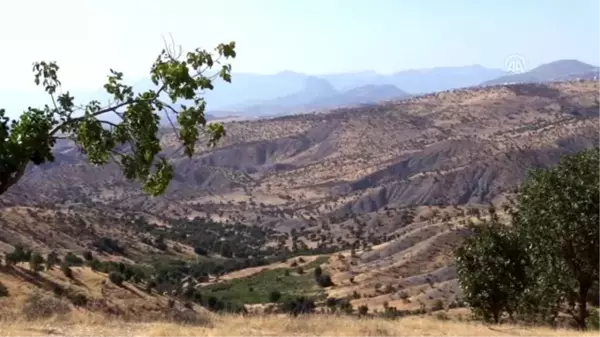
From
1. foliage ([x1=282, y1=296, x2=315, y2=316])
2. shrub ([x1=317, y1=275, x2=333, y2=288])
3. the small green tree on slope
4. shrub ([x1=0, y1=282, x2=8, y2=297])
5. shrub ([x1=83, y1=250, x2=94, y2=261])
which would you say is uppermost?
the small green tree on slope

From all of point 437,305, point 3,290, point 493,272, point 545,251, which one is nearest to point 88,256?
point 437,305

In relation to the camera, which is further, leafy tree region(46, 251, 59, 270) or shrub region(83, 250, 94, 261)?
shrub region(83, 250, 94, 261)

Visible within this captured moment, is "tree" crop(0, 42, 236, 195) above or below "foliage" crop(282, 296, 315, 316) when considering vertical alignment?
above

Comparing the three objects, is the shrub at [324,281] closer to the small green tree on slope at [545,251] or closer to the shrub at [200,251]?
the shrub at [200,251]

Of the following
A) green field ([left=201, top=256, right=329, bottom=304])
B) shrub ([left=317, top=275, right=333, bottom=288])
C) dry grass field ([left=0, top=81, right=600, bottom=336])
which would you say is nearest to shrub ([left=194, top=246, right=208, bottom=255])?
dry grass field ([left=0, top=81, right=600, bottom=336])

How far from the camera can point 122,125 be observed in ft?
42.6

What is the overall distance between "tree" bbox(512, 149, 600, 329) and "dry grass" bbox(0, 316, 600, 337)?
5160 mm

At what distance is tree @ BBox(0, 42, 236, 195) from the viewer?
12.4m

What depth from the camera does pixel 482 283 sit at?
27.7m

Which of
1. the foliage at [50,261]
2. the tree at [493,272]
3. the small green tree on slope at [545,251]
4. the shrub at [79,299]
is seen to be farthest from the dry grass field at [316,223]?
the small green tree on slope at [545,251]

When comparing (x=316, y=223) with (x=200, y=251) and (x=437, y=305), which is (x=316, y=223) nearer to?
(x=200, y=251)

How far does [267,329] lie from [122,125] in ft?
19.6

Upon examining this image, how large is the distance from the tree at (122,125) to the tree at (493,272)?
18.1m

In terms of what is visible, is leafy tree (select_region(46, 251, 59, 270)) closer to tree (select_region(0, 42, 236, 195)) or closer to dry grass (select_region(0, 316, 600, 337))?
dry grass (select_region(0, 316, 600, 337))
